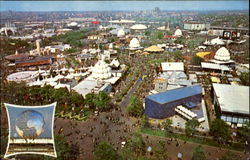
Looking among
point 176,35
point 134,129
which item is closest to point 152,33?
point 176,35

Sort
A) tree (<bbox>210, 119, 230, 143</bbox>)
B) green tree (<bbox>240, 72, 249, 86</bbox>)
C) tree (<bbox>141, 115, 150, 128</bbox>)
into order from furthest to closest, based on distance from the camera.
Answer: green tree (<bbox>240, 72, 249, 86</bbox>)
tree (<bbox>141, 115, 150, 128</bbox>)
tree (<bbox>210, 119, 230, 143</bbox>)

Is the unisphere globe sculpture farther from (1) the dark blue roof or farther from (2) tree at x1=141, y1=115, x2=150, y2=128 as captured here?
(1) the dark blue roof

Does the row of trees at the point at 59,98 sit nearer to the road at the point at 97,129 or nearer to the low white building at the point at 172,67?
the road at the point at 97,129

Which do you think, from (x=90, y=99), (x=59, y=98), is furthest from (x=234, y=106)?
(x=59, y=98)

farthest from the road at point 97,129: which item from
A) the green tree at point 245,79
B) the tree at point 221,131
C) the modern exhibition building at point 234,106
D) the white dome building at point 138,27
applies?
the white dome building at point 138,27

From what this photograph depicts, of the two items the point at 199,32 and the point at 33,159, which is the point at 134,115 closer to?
the point at 33,159

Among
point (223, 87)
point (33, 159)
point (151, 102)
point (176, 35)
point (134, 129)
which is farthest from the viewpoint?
point (176, 35)

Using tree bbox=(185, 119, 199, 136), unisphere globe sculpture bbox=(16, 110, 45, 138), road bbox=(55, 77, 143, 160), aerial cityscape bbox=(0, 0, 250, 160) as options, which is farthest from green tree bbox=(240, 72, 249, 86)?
unisphere globe sculpture bbox=(16, 110, 45, 138)
